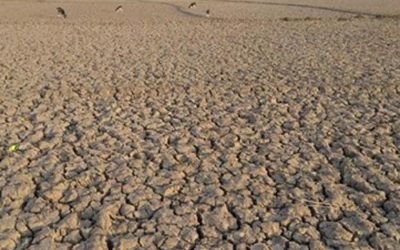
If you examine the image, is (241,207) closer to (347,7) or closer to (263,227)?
(263,227)

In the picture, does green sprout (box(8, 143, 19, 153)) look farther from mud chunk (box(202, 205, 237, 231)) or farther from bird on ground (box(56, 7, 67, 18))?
bird on ground (box(56, 7, 67, 18))

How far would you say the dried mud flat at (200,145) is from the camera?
3250 millimetres

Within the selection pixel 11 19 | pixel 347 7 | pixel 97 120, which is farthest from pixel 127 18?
pixel 97 120

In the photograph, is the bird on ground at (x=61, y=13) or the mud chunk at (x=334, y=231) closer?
the mud chunk at (x=334, y=231)

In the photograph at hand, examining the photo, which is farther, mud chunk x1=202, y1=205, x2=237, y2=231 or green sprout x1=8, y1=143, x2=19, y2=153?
green sprout x1=8, y1=143, x2=19, y2=153

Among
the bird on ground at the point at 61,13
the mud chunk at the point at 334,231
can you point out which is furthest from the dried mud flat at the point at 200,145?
the bird on ground at the point at 61,13

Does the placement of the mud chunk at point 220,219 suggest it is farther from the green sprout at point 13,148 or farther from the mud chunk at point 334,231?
the green sprout at point 13,148

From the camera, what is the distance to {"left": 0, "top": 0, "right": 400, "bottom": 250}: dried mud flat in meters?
3.25

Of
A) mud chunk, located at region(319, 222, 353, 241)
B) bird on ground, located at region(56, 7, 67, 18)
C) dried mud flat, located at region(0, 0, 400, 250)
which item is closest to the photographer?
mud chunk, located at region(319, 222, 353, 241)

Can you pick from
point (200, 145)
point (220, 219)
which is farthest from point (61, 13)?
point (220, 219)

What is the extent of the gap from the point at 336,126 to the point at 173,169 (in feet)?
5.96

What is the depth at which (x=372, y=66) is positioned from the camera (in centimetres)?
719

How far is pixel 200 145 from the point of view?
450cm

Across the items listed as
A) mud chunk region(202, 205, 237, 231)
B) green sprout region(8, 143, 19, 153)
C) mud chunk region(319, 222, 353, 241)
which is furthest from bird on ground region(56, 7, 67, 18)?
mud chunk region(319, 222, 353, 241)
